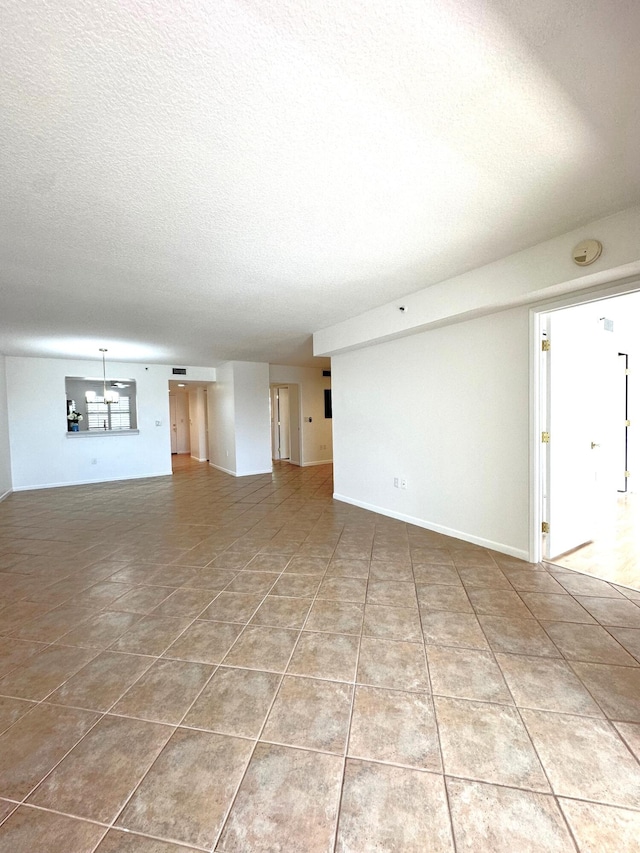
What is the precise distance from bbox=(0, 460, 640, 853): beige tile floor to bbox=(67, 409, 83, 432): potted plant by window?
5.03 metres

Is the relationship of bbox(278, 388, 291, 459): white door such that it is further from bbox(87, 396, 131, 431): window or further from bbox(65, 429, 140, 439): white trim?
bbox(87, 396, 131, 431): window

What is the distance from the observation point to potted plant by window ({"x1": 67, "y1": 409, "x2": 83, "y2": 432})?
7.29 metres

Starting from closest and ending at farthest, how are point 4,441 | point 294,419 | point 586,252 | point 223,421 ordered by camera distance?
point 586,252 < point 4,441 < point 223,421 < point 294,419

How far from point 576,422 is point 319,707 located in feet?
10.3

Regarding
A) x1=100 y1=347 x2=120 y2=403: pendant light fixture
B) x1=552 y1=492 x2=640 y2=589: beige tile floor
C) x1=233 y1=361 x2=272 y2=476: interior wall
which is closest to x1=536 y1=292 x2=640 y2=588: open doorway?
x1=552 y1=492 x2=640 y2=589: beige tile floor

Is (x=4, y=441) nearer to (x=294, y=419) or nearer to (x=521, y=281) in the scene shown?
(x=294, y=419)

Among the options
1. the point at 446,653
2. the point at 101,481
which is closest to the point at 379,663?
the point at 446,653

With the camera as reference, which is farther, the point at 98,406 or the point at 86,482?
the point at 98,406

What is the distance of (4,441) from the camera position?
6355 mm

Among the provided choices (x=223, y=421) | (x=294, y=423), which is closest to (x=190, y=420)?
(x=223, y=421)

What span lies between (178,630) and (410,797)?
154 centimetres

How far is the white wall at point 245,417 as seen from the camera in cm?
772

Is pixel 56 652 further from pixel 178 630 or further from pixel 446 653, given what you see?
pixel 446 653

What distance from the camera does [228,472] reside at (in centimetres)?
823
